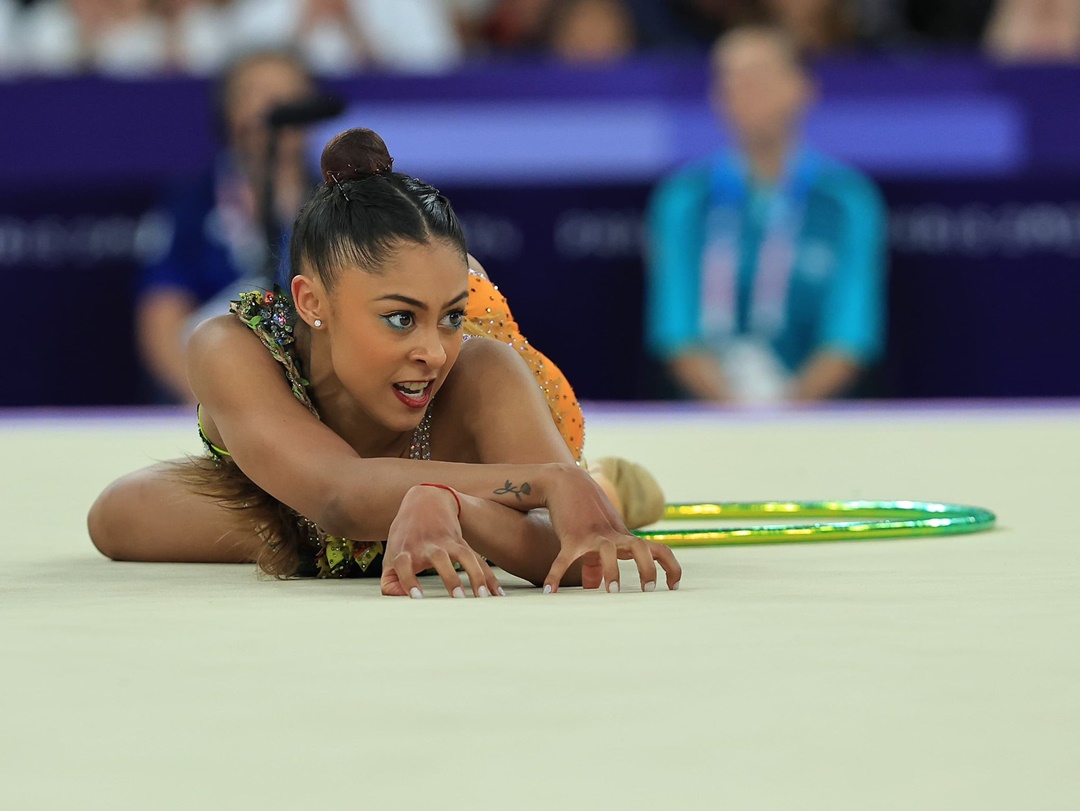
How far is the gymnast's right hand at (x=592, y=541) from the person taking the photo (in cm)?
190

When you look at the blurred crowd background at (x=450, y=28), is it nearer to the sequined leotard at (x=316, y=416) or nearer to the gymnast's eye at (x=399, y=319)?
the sequined leotard at (x=316, y=416)

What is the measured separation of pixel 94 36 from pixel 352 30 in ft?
3.36

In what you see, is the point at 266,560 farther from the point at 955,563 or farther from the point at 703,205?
the point at 703,205

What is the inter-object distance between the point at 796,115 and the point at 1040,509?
294 centimetres

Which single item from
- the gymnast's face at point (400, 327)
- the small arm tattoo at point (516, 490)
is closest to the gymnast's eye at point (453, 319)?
the gymnast's face at point (400, 327)

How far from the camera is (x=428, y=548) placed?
6.03 ft

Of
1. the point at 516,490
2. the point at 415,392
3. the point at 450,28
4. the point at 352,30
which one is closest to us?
the point at 516,490

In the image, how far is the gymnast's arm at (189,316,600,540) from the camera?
199cm

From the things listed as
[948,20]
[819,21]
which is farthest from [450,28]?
[948,20]

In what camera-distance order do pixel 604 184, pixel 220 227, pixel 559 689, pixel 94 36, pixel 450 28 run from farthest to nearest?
pixel 450 28 < pixel 94 36 < pixel 604 184 < pixel 220 227 < pixel 559 689

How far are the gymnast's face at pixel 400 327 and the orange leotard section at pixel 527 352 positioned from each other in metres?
0.59

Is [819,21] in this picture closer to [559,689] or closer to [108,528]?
[108,528]

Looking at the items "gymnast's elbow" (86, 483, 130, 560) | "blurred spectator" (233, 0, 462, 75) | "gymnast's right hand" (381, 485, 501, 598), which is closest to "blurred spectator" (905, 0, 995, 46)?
"blurred spectator" (233, 0, 462, 75)

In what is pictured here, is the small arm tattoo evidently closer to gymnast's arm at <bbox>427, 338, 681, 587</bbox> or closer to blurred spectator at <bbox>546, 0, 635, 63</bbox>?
gymnast's arm at <bbox>427, 338, 681, 587</bbox>
